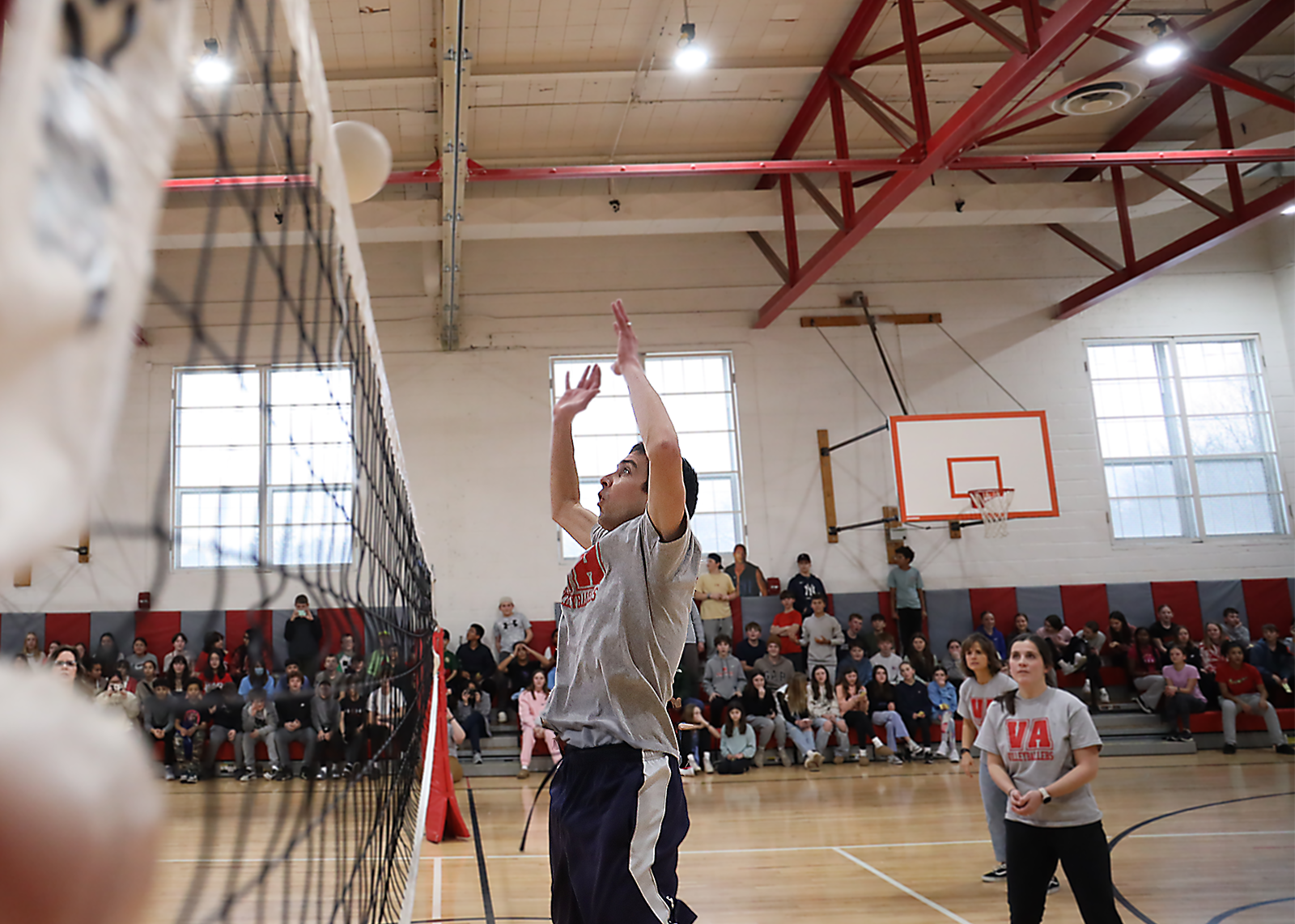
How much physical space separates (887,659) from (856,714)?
1125 millimetres

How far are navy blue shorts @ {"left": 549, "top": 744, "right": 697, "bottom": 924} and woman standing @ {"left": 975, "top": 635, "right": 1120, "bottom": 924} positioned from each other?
1967 millimetres

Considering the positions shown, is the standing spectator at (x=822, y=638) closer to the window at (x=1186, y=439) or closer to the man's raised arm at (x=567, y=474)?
the window at (x=1186, y=439)

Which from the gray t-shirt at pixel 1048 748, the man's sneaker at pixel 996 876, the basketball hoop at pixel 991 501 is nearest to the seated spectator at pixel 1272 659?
→ the basketball hoop at pixel 991 501

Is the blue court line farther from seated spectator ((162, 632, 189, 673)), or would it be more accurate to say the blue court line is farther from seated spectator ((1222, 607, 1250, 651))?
seated spectator ((162, 632, 189, 673))

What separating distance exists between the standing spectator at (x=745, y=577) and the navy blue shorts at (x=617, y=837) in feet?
35.6

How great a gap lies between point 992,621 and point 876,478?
262 centimetres

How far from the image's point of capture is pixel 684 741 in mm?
11641

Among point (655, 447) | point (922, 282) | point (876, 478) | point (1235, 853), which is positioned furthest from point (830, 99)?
point (655, 447)

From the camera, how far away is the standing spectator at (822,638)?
1280cm

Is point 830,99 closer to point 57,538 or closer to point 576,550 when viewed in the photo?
point 576,550

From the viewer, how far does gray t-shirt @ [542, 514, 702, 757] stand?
2.83 metres

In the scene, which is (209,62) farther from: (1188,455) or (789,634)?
(1188,455)

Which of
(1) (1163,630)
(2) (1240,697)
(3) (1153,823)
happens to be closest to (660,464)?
(3) (1153,823)

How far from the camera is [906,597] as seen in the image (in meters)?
13.8
